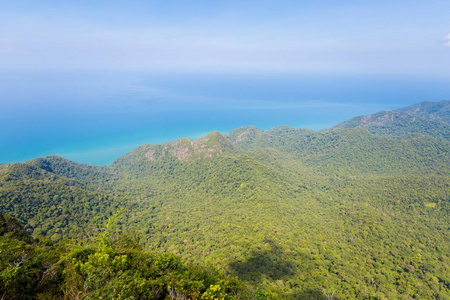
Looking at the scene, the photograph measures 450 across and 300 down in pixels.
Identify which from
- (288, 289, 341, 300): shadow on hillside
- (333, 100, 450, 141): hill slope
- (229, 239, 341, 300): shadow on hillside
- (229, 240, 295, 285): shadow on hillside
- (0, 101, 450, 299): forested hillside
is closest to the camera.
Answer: (288, 289, 341, 300): shadow on hillside

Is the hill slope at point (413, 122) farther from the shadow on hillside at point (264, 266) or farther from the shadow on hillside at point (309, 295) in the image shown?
the shadow on hillside at point (309, 295)

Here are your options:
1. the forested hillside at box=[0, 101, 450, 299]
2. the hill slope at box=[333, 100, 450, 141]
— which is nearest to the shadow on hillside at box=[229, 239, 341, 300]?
the forested hillside at box=[0, 101, 450, 299]

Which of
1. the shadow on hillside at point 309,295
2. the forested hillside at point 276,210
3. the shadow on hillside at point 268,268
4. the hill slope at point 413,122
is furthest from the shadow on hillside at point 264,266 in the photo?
the hill slope at point 413,122

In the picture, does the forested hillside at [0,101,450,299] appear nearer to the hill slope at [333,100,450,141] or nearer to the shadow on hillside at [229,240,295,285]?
the shadow on hillside at [229,240,295,285]

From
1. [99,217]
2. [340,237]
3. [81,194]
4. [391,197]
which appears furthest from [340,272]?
[81,194]

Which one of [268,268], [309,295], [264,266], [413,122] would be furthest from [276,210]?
[413,122]
